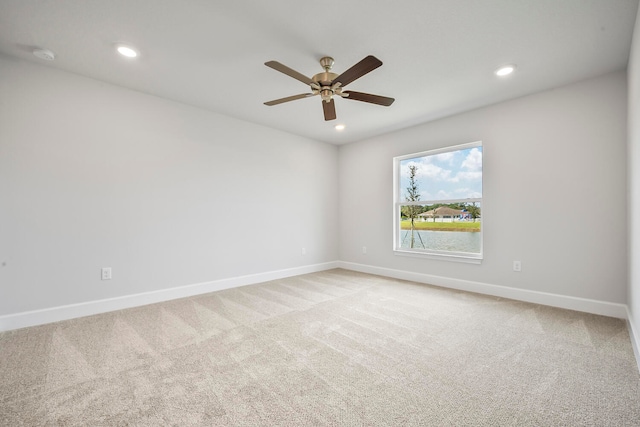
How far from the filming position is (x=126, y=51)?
2.38 m

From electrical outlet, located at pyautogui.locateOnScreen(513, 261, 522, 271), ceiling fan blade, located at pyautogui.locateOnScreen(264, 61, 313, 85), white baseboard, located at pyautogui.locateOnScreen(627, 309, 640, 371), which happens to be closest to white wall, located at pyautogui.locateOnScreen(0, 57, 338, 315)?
ceiling fan blade, located at pyautogui.locateOnScreen(264, 61, 313, 85)

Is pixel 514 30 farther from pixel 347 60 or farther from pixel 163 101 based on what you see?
pixel 163 101

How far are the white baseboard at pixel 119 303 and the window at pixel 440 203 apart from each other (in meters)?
2.24

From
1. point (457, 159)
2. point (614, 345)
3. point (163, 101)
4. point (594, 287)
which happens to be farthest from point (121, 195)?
point (594, 287)

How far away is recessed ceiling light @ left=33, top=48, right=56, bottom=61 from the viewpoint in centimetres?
236

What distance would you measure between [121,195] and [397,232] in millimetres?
3828

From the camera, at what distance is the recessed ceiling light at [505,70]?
2.62m

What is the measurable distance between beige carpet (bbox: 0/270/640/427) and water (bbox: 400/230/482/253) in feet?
3.23

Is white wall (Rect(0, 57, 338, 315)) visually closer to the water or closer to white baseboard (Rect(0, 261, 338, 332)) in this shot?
white baseboard (Rect(0, 261, 338, 332))

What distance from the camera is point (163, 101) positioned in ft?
10.9

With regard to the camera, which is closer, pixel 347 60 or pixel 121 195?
pixel 347 60

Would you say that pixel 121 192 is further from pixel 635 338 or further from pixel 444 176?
pixel 635 338

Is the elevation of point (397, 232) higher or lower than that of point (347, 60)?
lower

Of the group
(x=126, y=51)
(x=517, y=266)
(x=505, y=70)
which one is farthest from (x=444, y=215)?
(x=126, y=51)
